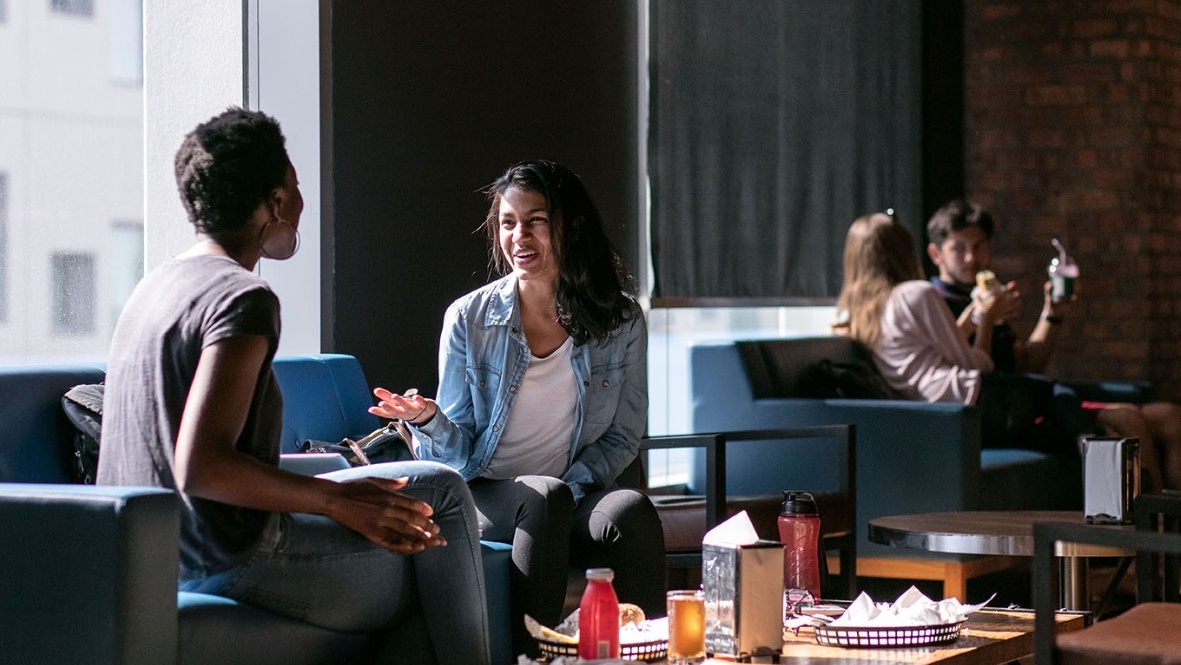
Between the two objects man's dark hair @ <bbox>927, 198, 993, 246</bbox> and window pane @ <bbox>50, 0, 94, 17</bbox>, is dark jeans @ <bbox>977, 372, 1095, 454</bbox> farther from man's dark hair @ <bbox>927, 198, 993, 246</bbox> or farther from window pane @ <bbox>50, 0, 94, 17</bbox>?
window pane @ <bbox>50, 0, 94, 17</bbox>

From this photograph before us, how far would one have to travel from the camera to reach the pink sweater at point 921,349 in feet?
17.8

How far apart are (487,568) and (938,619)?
858 millimetres

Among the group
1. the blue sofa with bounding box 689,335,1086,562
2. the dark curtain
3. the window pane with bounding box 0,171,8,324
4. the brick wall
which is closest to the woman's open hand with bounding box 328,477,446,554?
the window pane with bounding box 0,171,8,324

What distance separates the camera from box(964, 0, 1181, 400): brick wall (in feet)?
22.6

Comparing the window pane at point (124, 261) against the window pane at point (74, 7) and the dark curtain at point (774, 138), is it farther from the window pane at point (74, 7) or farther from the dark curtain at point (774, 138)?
the dark curtain at point (774, 138)

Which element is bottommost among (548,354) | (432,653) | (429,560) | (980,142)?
(432,653)

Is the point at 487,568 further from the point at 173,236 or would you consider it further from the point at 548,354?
the point at 173,236

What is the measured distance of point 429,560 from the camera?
2559 millimetres

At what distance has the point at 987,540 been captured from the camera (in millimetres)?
3420

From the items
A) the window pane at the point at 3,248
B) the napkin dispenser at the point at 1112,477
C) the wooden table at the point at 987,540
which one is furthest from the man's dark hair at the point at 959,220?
the window pane at the point at 3,248

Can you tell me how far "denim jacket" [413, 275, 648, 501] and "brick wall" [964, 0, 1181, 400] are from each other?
401 cm

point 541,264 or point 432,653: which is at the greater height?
point 541,264

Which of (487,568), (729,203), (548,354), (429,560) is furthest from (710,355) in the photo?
(429,560)

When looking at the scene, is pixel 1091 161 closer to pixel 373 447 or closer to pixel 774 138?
pixel 774 138
